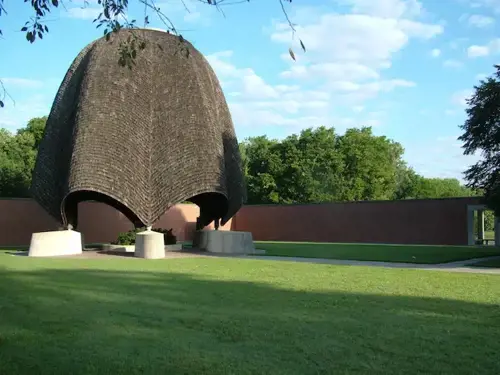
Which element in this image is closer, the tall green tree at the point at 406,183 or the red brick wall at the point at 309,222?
the red brick wall at the point at 309,222

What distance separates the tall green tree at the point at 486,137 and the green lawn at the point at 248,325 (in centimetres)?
888

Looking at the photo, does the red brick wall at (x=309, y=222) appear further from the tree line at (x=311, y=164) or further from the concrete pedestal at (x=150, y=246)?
the concrete pedestal at (x=150, y=246)

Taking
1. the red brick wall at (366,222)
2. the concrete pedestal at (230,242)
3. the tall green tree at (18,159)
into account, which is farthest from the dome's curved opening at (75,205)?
the tall green tree at (18,159)

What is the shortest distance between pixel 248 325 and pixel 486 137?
1609 cm

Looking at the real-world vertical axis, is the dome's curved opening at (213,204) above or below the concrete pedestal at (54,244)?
above

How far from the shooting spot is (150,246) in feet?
66.1

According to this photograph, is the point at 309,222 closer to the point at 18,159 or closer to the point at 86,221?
the point at 86,221

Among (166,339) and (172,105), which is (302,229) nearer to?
(172,105)

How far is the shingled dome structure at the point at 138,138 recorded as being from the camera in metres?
22.9

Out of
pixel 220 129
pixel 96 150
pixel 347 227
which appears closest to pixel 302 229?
pixel 347 227

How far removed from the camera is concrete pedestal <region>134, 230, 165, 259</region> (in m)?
20.1

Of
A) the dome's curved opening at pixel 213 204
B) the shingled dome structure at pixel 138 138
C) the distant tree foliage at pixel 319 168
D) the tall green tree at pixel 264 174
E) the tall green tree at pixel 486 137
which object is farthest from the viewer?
the tall green tree at pixel 264 174

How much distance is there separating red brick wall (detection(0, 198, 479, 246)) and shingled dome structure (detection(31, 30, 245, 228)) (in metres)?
6.53

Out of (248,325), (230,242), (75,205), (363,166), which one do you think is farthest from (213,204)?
(363,166)
